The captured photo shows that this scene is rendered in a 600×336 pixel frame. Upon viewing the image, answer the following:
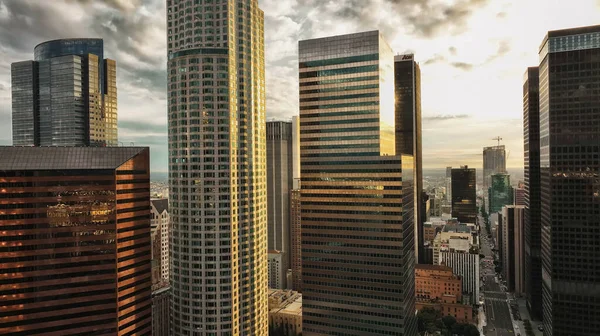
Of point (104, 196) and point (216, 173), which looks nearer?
point (104, 196)

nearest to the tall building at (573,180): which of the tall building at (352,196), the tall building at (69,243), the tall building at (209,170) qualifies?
the tall building at (352,196)

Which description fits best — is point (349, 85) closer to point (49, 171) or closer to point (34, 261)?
point (49, 171)

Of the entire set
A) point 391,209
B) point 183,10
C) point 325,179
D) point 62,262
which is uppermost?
point 183,10

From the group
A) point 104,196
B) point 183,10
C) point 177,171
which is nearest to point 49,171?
point 104,196

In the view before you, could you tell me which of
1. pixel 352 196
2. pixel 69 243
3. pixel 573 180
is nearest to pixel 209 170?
pixel 352 196

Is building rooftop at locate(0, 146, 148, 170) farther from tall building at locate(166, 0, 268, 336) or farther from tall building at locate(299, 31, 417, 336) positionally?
tall building at locate(299, 31, 417, 336)

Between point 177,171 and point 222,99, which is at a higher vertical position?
point 222,99

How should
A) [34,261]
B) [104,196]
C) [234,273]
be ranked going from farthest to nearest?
[234,273] < [104,196] < [34,261]
